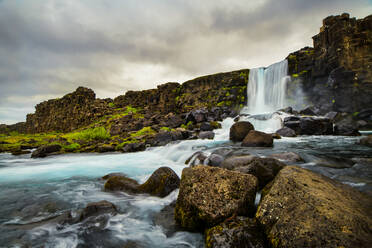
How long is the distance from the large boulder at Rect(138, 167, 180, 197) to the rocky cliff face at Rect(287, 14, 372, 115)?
2832 cm

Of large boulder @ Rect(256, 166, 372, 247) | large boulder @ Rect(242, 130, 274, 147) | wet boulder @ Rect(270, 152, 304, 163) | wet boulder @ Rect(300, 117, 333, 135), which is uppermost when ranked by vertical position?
wet boulder @ Rect(300, 117, 333, 135)

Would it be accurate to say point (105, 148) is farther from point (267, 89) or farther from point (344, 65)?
point (344, 65)

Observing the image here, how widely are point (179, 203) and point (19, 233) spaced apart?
10.6ft

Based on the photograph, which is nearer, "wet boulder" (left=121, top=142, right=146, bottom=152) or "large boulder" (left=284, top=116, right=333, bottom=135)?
"wet boulder" (left=121, top=142, right=146, bottom=152)

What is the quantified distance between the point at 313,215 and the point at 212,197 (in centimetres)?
146

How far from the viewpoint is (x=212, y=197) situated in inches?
123

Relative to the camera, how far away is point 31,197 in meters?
5.62

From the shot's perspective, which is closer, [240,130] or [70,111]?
[240,130]

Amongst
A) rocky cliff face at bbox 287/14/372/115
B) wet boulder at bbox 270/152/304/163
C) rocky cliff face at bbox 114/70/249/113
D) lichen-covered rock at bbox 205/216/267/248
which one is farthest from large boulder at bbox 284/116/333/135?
rocky cliff face at bbox 114/70/249/113

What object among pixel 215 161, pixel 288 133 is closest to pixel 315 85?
pixel 288 133

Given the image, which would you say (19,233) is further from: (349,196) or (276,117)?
(276,117)

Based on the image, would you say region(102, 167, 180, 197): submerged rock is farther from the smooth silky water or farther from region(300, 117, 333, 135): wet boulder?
region(300, 117, 333, 135): wet boulder

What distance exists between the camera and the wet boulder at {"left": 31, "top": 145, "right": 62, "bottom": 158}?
595 inches

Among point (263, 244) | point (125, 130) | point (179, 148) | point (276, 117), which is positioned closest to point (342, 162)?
point (263, 244)
